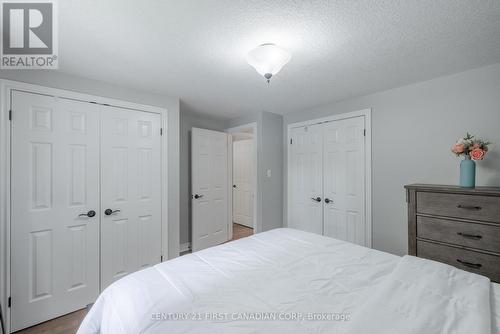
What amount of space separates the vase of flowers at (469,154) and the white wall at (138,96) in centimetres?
290

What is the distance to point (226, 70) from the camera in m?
1.93

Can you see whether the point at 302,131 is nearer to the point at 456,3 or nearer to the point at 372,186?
the point at 372,186

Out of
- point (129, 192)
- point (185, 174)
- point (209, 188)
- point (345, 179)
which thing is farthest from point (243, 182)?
point (129, 192)

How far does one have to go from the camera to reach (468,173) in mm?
1748

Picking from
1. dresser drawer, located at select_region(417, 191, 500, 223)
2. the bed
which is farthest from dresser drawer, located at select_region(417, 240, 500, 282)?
the bed

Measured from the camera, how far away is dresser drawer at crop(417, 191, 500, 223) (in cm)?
155

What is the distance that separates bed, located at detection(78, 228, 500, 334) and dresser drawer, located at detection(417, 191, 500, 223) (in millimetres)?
773

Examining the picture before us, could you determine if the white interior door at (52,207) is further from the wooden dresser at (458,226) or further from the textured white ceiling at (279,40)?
the wooden dresser at (458,226)

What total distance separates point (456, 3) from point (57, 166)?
313 centimetres

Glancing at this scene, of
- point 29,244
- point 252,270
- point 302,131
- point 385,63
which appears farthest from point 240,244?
point 302,131

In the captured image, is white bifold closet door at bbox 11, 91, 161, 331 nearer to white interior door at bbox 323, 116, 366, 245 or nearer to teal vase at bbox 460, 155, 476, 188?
white interior door at bbox 323, 116, 366, 245

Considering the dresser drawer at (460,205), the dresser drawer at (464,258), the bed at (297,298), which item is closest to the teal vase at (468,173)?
the dresser drawer at (460,205)

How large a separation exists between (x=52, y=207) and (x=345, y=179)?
3.23 meters

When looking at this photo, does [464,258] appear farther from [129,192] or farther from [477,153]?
[129,192]
